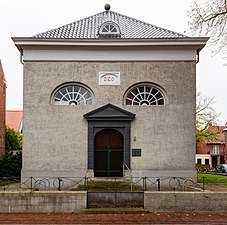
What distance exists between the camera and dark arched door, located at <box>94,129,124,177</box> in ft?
67.1

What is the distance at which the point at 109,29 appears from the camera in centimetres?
2153

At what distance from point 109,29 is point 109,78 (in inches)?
119

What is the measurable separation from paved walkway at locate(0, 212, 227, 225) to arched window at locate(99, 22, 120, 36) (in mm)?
11080

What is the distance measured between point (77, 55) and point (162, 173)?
7814 mm

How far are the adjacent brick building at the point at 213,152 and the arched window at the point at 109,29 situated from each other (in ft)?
159

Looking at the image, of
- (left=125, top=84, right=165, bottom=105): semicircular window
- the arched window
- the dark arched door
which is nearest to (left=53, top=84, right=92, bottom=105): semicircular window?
the dark arched door

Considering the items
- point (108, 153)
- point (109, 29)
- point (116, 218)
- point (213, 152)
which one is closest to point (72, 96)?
point (108, 153)

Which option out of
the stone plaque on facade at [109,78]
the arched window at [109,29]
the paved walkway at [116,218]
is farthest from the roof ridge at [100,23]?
the paved walkway at [116,218]

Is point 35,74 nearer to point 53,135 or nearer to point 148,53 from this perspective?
point 53,135

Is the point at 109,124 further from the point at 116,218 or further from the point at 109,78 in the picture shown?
the point at 116,218

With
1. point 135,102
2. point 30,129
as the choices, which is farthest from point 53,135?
point 135,102

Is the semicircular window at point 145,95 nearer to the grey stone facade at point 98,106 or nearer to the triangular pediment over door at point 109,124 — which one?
the grey stone facade at point 98,106

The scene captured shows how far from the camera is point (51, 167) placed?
65.9ft

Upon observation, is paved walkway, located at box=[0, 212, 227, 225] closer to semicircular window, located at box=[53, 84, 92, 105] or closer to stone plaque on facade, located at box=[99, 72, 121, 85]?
semicircular window, located at box=[53, 84, 92, 105]
